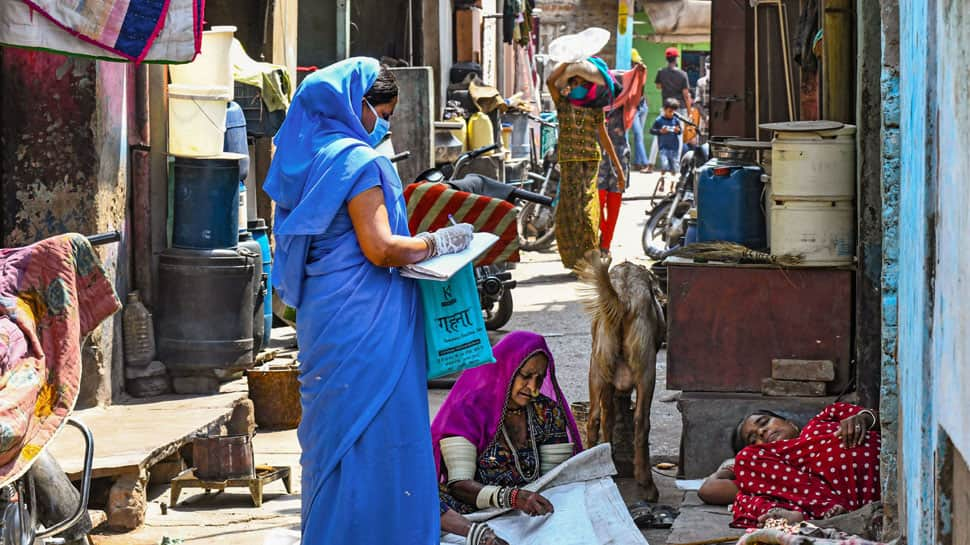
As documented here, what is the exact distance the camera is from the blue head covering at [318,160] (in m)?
4.66

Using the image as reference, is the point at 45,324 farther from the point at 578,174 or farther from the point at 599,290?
the point at 578,174

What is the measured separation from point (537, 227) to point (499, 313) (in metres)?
4.97

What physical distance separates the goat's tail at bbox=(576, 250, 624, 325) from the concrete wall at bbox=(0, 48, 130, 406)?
2.50 m

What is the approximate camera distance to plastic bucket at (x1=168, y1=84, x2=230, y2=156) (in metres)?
8.26

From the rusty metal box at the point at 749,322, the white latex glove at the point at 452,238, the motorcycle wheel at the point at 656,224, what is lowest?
the rusty metal box at the point at 749,322

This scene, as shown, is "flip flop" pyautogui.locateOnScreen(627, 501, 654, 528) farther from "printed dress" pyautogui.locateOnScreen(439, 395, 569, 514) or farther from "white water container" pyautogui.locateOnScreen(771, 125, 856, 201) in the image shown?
"white water container" pyautogui.locateOnScreen(771, 125, 856, 201)

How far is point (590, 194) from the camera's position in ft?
40.4

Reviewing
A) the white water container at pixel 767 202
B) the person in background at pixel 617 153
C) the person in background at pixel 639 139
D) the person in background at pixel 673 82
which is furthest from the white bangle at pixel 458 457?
the person in background at pixel 639 139

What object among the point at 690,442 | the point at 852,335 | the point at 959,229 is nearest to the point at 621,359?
the point at 690,442

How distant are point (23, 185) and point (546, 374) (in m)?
3.00

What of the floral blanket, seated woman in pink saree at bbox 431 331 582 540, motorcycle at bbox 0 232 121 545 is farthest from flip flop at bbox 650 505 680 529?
the floral blanket

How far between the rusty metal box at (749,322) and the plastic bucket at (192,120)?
2.93m

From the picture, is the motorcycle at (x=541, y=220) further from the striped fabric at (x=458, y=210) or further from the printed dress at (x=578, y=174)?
the striped fabric at (x=458, y=210)

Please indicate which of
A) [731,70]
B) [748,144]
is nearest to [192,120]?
[748,144]
